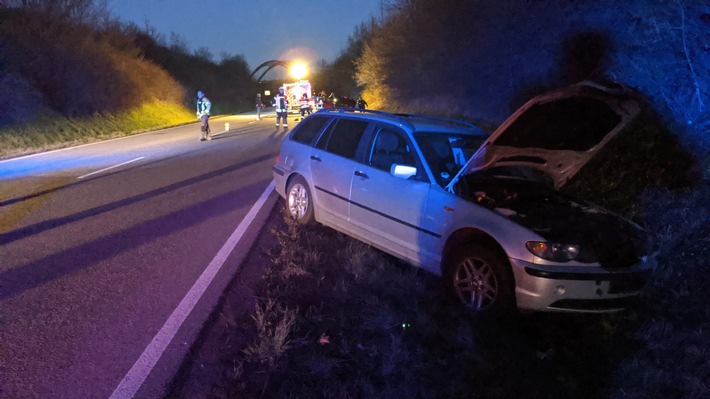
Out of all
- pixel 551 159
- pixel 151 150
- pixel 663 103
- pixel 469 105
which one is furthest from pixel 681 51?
pixel 469 105

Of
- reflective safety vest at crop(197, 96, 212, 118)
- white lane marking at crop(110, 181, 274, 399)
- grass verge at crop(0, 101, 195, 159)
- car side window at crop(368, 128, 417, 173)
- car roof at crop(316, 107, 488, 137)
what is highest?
car roof at crop(316, 107, 488, 137)

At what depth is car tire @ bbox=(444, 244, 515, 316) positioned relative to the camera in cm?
402

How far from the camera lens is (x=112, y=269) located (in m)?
5.29

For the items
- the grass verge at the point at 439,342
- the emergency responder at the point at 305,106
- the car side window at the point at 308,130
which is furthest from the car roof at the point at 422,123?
the emergency responder at the point at 305,106

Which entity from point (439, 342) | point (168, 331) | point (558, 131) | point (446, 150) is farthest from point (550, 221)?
point (168, 331)

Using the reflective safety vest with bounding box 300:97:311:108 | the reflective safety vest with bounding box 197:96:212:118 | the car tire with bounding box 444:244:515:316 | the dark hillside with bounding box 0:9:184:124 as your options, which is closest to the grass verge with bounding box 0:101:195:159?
the dark hillside with bounding box 0:9:184:124

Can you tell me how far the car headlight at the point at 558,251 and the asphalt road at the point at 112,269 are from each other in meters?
2.71

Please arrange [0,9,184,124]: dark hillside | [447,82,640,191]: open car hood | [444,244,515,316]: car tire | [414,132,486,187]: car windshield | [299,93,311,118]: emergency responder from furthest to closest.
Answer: [299,93,311,118]: emergency responder
[0,9,184,124]: dark hillside
[414,132,486,187]: car windshield
[447,82,640,191]: open car hood
[444,244,515,316]: car tire

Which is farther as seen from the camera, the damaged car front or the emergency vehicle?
the emergency vehicle

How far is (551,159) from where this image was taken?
191 inches

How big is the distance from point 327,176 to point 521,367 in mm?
3296

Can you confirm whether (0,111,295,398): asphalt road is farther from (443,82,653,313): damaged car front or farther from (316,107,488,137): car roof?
(443,82,653,313): damaged car front

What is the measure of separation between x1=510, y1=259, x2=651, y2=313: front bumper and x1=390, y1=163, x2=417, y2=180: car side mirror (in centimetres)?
129

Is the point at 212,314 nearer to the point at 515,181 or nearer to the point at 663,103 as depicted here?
the point at 515,181
